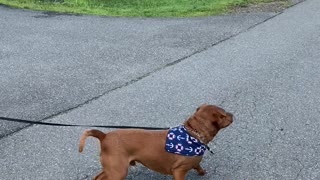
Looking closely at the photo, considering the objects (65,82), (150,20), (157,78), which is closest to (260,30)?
(150,20)

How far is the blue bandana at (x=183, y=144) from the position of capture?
3670 millimetres

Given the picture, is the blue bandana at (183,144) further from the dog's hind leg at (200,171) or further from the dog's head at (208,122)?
the dog's hind leg at (200,171)

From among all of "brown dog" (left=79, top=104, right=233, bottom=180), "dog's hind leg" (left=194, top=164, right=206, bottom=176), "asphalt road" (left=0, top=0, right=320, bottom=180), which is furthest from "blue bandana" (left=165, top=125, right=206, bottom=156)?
"asphalt road" (left=0, top=0, right=320, bottom=180)

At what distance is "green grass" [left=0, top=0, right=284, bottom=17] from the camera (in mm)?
11914

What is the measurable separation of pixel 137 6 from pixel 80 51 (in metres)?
4.72

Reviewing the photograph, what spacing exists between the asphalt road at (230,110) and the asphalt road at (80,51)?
0.30 meters

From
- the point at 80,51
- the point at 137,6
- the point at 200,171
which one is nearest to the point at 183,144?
the point at 200,171

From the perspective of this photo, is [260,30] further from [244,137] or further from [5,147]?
[5,147]

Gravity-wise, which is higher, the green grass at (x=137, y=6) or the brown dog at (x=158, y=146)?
the brown dog at (x=158, y=146)

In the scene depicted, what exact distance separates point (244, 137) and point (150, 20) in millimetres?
6416

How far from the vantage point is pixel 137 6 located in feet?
42.0

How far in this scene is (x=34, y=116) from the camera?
554 cm

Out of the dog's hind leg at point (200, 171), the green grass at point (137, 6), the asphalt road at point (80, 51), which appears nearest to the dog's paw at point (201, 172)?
the dog's hind leg at point (200, 171)

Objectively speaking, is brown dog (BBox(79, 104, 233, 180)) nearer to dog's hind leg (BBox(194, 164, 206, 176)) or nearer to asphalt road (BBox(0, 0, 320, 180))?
dog's hind leg (BBox(194, 164, 206, 176))
